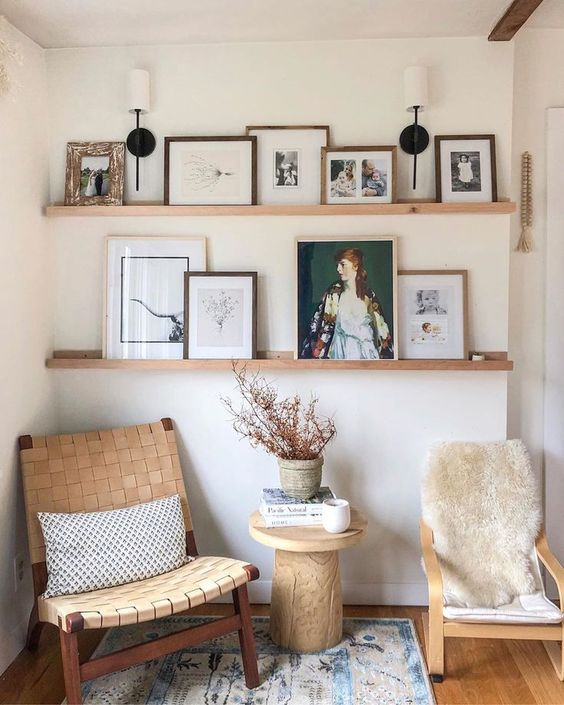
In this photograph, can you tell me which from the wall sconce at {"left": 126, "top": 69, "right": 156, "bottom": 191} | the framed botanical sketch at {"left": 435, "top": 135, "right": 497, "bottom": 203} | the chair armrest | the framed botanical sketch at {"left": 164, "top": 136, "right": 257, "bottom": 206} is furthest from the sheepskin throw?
the wall sconce at {"left": 126, "top": 69, "right": 156, "bottom": 191}

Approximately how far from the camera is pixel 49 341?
3.16 m

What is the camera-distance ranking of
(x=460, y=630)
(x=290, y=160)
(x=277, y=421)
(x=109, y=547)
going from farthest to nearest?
(x=290, y=160) < (x=277, y=421) < (x=109, y=547) < (x=460, y=630)

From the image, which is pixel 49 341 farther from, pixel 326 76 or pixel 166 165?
pixel 326 76

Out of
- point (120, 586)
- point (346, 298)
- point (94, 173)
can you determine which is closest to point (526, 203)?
point (346, 298)

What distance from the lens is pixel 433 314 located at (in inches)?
120

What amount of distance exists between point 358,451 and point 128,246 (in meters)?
1.39

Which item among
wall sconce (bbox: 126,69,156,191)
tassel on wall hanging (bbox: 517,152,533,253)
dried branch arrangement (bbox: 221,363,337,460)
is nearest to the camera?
dried branch arrangement (bbox: 221,363,337,460)

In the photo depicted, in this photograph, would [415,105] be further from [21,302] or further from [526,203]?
[21,302]

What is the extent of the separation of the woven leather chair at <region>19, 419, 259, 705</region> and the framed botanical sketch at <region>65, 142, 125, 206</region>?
1045 mm

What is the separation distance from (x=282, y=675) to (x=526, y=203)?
7.33 ft

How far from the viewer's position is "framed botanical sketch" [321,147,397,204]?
10.0 feet

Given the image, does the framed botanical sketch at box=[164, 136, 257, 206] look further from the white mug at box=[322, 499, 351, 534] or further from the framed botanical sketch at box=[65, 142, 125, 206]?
the white mug at box=[322, 499, 351, 534]

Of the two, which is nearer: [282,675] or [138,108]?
[282,675]

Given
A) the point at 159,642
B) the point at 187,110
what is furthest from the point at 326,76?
the point at 159,642
